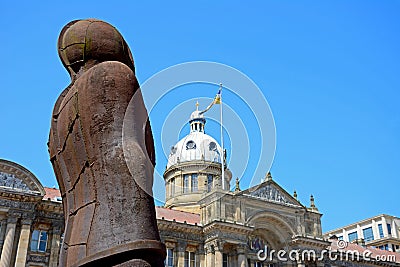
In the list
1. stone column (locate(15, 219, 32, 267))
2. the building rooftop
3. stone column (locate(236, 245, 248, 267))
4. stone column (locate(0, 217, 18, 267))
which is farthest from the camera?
stone column (locate(236, 245, 248, 267))

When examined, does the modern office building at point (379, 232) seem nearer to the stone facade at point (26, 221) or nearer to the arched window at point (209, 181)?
the arched window at point (209, 181)

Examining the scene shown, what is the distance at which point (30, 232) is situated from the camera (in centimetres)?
3569

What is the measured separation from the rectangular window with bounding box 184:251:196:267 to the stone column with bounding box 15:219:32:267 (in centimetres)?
1334

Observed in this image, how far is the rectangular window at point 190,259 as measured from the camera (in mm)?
41625

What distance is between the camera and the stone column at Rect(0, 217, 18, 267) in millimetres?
33156

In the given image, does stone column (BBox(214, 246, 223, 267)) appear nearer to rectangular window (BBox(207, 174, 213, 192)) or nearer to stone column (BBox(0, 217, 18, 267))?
rectangular window (BBox(207, 174, 213, 192))

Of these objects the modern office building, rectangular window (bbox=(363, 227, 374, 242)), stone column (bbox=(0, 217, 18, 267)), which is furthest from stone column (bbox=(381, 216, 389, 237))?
stone column (bbox=(0, 217, 18, 267))

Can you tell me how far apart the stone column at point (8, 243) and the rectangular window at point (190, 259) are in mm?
14466

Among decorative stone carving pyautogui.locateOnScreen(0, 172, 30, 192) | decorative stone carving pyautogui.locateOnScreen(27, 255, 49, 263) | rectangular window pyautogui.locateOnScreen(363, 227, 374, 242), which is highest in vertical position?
rectangular window pyautogui.locateOnScreen(363, 227, 374, 242)

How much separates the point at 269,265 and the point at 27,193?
22.9m

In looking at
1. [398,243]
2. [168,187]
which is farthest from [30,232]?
[398,243]

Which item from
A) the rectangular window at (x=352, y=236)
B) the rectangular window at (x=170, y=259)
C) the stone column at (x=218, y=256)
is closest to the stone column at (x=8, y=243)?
the rectangular window at (x=170, y=259)

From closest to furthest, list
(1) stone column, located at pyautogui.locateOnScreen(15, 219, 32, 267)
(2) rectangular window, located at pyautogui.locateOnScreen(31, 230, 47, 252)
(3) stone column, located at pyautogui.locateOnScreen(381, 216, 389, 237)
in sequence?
(1) stone column, located at pyautogui.locateOnScreen(15, 219, 32, 267)
(2) rectangular window, located at pyautogui.locateOnScreen(31, 230, 47, 252)
(3) stone column, located at pyautogui.locateOnScreen(381, 216, 389, 237)

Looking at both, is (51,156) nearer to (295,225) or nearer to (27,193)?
(27,193)
